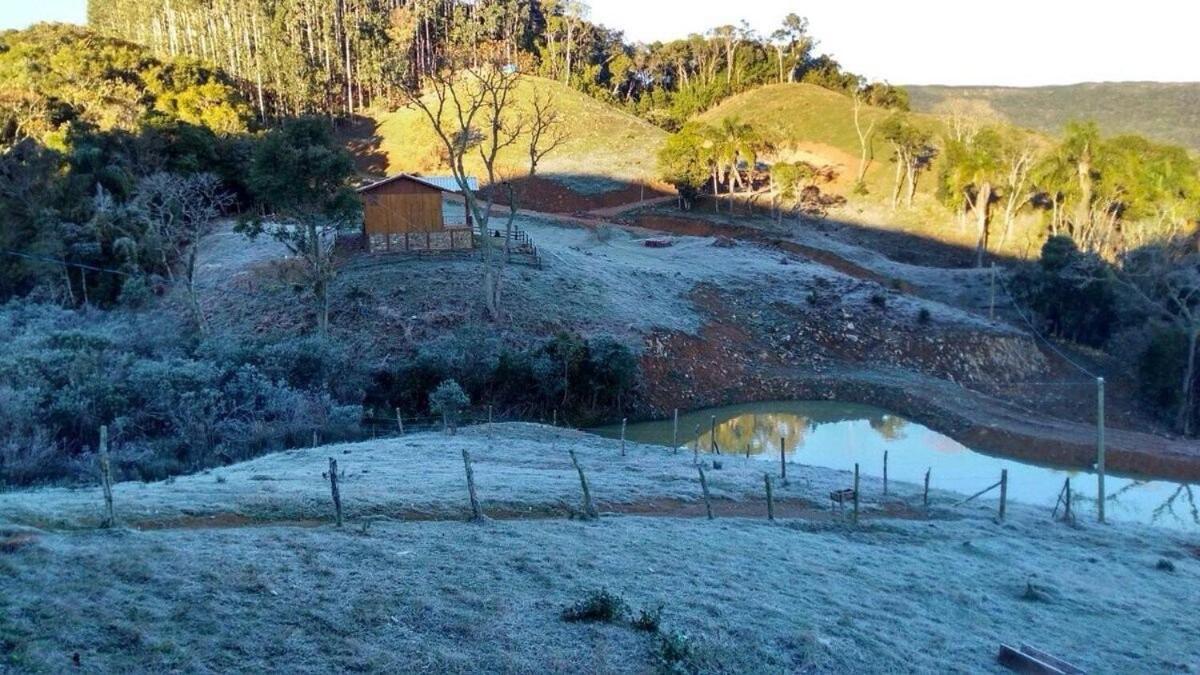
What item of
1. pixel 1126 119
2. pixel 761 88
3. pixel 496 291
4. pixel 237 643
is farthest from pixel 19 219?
pixel 1126 119

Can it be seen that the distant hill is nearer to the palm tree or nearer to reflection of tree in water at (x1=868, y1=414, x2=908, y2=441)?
the palm tree

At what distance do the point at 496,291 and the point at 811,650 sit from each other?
2995 centimetres

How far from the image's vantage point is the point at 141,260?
4291 cm

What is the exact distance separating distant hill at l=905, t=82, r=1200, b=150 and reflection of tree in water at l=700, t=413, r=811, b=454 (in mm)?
70273

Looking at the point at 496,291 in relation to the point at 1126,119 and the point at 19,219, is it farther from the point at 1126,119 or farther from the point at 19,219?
the point at 1126,119

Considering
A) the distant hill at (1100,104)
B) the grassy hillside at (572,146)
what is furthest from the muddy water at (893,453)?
the distant hill at (1100,104)

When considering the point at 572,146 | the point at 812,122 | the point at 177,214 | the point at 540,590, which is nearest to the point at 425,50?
the point at 572,146

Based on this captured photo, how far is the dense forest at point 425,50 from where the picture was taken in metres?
88.6

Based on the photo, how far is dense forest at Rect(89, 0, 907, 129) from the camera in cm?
8856

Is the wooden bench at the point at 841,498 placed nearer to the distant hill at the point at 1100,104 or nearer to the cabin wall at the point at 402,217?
the cabin wall at the point at 402,217

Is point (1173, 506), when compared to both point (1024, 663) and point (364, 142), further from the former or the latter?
point (364, 142)

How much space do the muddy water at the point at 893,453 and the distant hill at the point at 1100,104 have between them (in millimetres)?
69121

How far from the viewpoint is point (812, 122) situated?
293 feet

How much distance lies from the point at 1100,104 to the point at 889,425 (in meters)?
95.3
